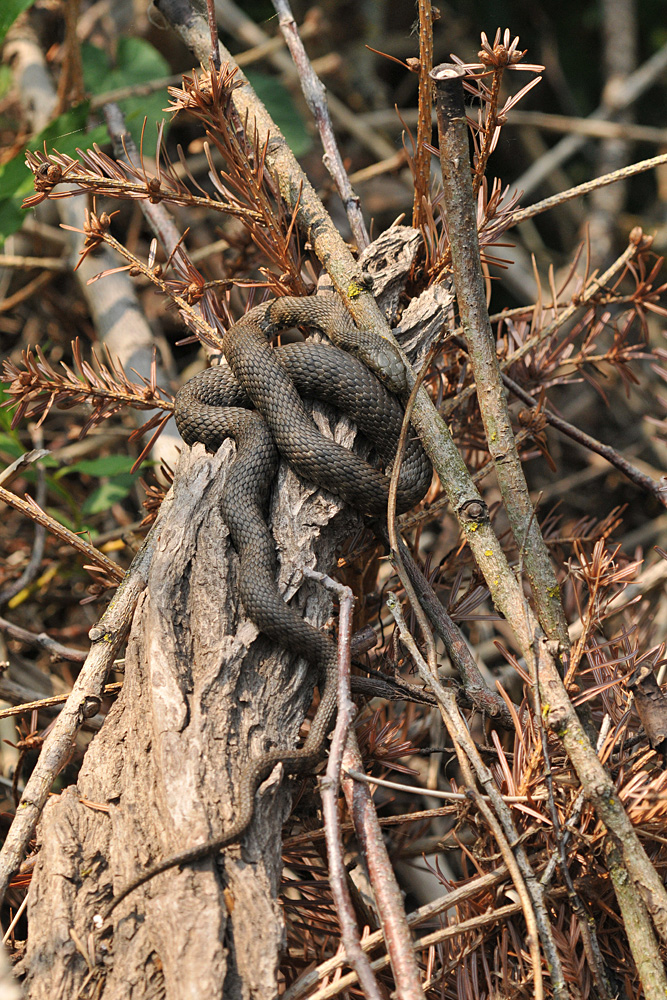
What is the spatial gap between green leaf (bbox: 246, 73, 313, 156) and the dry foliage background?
0.07 ft

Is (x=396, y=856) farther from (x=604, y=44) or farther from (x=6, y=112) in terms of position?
(x=604, y=44)

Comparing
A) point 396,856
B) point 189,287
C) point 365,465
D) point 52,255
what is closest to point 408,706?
point 396,856

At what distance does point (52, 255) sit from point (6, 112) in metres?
0.92

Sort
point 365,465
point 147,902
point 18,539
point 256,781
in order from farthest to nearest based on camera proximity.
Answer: point 18,539
point 365,465
point 256,781
point 147,902

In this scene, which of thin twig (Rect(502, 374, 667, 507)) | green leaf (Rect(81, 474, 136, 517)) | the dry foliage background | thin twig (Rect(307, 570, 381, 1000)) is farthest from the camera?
green leaf (Rect(81, 474, 136, 517))

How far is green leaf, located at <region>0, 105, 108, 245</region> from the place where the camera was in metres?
2.77

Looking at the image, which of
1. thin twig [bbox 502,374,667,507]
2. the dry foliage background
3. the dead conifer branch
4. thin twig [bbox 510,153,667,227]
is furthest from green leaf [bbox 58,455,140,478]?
thin twig [bbox 510,153,667,227]

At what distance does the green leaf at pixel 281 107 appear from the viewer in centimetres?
391

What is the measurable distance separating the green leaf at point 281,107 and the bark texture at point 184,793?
8.73ft

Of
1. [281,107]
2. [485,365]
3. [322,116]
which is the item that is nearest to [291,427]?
[485,365]

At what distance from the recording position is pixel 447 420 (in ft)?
8.03

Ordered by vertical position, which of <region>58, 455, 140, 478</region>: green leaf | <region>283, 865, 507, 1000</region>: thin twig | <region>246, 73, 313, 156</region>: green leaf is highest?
<region>246, 73, 313, 156</region>: green leaf

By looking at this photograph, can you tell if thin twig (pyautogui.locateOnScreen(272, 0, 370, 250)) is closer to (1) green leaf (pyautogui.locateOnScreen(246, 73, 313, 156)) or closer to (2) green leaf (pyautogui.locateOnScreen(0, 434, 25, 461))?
(1) green leaf (pyautogui.locateOnScreen(246, 73, 313, 156))

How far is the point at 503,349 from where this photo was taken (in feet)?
8.31
